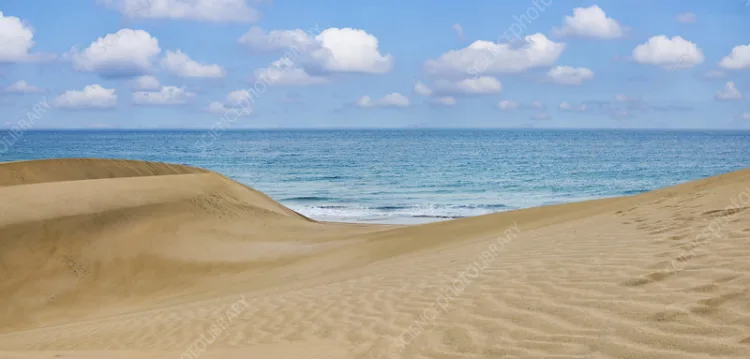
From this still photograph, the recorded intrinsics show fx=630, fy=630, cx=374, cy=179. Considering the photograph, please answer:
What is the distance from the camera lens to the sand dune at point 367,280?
14.0 feet

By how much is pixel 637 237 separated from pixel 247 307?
4.43 meters

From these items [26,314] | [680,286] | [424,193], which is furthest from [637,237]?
[424,193]

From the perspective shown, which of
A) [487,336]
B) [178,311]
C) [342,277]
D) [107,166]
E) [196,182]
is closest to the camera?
[487,336]

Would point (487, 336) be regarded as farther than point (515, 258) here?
No

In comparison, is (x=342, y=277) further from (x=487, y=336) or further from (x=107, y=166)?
(x=107, y=166)

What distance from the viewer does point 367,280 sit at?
25.9ft

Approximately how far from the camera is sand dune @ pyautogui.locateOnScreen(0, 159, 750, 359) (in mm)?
4254

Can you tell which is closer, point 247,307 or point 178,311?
point 247,307

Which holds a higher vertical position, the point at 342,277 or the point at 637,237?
the point at 637,237

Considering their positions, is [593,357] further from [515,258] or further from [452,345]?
[515,258]

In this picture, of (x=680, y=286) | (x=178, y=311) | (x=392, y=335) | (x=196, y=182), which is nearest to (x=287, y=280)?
(x=178, y=311)

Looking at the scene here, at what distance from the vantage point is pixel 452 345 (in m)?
4.46

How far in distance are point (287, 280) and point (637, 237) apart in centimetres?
535

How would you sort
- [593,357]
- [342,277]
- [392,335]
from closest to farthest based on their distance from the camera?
[593,357]
[392,335]
[342,277]
